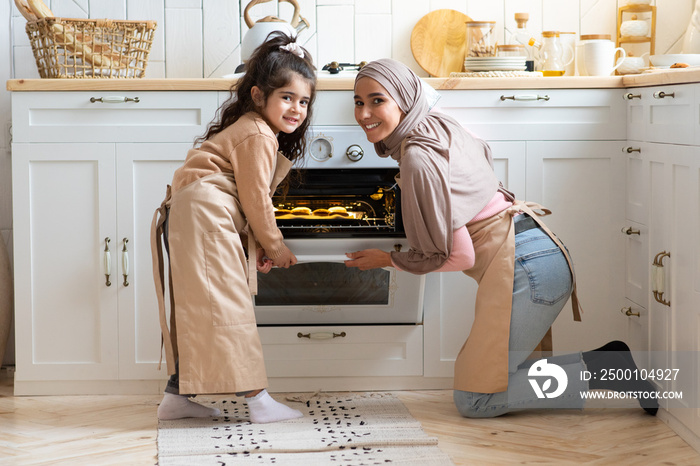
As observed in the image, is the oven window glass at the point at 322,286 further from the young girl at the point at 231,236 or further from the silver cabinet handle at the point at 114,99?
the silver cabinet handle at the point at 114,99

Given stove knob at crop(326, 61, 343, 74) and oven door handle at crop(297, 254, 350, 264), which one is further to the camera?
stove knob at crop(326, 61, 343, 74)

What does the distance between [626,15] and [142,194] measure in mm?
1929

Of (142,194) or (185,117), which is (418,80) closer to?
(185,117)

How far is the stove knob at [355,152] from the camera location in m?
2.45

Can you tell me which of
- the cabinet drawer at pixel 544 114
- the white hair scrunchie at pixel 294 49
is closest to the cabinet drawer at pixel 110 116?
the white hair scrunchie at pixel 294 49

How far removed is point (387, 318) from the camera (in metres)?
2.53

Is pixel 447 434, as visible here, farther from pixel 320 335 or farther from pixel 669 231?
pixel 669 231

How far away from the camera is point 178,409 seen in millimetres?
2268

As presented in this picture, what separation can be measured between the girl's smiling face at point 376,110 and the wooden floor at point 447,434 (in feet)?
2.83

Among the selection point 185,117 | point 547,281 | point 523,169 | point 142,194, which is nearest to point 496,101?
point 523,169

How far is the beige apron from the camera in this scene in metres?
2.21

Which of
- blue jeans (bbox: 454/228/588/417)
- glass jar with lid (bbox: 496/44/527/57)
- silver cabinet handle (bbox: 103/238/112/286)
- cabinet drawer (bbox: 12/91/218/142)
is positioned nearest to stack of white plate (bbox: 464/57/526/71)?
glass jar with lid (bbox: 496/44/527/57)

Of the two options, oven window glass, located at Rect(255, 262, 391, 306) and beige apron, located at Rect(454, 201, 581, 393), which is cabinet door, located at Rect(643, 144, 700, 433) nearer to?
beige apron, located at Rect(454, 201, 581, 393)

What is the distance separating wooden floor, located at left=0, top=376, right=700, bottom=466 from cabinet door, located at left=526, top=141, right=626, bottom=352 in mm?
347
